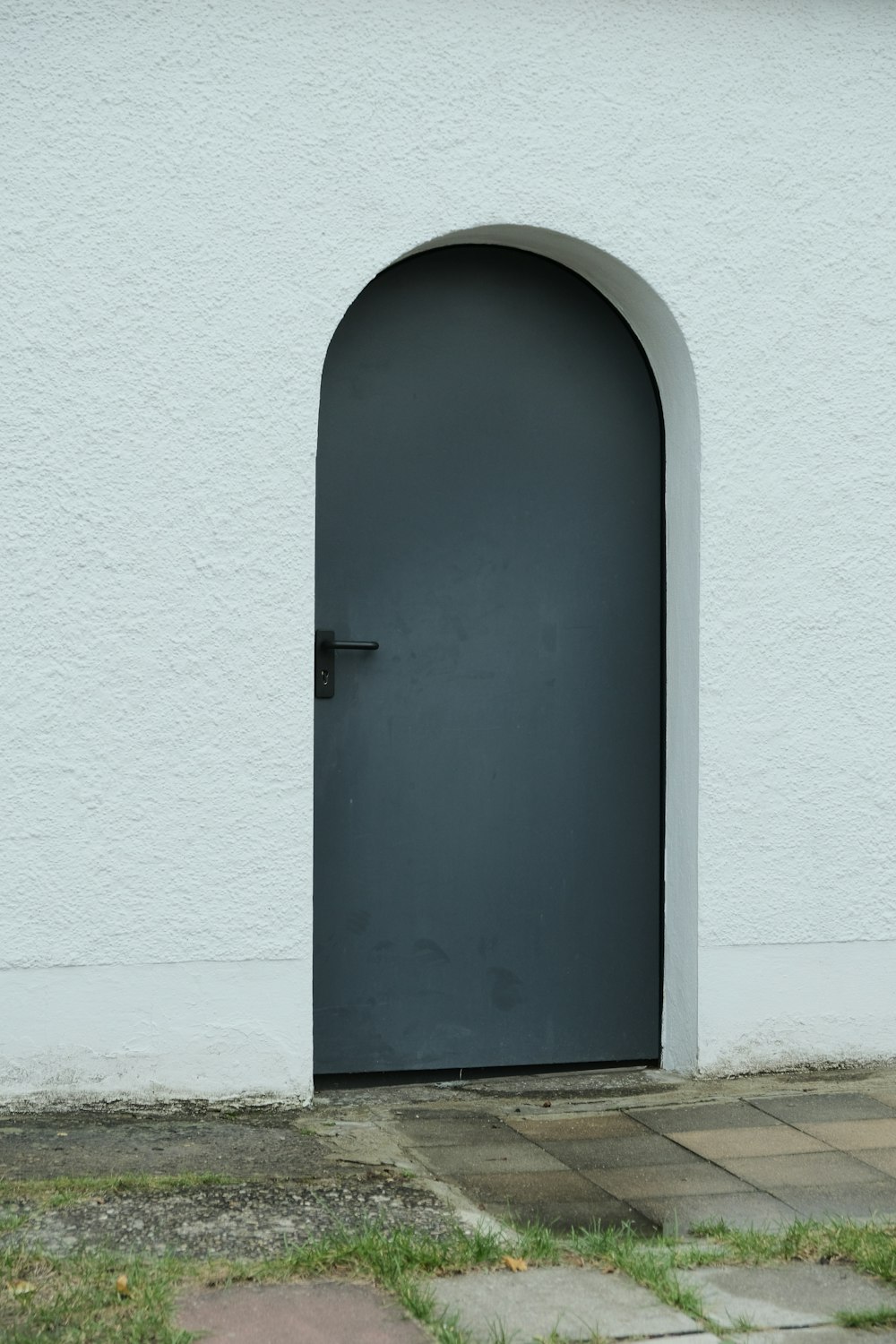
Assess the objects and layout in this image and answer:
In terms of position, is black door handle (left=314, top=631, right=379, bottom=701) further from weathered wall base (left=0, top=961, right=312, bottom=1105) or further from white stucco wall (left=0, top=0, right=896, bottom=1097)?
weathered wall base (left=0, top=961, right=312, bottom=1105)

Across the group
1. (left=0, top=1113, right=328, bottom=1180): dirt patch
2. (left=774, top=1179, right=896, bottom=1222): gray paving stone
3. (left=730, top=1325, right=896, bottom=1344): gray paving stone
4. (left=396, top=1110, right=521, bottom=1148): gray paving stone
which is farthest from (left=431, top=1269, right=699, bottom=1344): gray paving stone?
(left=396, top=1110, right=521, bottom=1148): gray paving stone

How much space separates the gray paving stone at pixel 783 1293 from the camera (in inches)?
108

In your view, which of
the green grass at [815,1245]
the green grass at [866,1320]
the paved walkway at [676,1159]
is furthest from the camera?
the paved walkway at [676,1159]

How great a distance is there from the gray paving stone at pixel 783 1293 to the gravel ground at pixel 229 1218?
0.60 meters

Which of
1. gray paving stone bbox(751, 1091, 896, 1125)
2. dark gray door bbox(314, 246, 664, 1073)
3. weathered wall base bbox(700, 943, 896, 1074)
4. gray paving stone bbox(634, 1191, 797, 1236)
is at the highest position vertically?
dark gray door bbox(314, 246, 664, 1073)

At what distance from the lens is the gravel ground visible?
3025 millimetres

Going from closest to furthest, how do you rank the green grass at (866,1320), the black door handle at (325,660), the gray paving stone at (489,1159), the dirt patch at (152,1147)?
the green grass at (866,1320)
the dirt patch at (152,1147)
the gray paving stone at (489,1159)
the black door handle at (325,660)

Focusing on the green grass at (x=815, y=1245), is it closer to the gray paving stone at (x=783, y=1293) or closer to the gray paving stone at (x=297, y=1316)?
the gray paving stone at (x=783, y=1293)

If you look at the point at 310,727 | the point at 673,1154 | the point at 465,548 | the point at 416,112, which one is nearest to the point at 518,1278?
the point at 673,1154

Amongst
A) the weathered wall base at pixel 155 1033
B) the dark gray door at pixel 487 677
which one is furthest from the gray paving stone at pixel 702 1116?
the weathered wall base at pixel 155 1033

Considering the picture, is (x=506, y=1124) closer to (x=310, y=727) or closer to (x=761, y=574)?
(x=310, y=727)

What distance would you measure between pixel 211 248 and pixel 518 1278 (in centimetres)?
293

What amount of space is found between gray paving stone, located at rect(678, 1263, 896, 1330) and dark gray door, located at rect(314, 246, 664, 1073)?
1.77 metres

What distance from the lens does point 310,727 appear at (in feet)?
14.1
